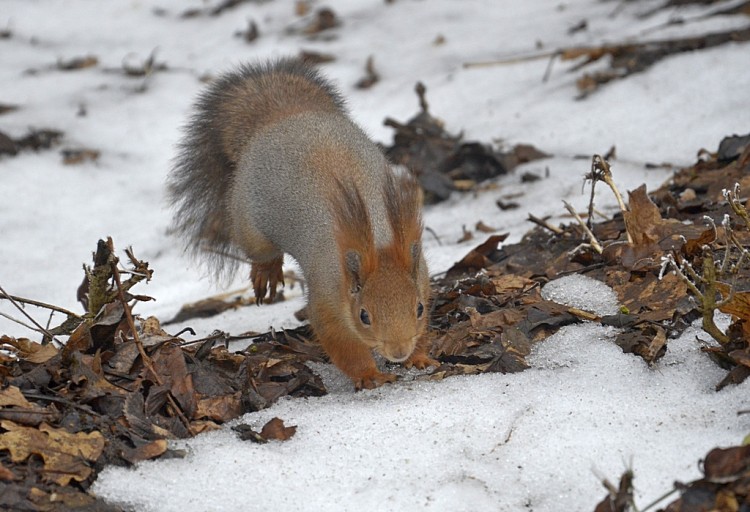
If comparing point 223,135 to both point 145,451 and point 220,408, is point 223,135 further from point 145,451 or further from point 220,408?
point 145,451

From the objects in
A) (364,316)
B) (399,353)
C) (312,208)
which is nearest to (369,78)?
(312,208)

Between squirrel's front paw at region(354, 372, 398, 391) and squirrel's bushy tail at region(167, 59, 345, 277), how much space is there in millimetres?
1338

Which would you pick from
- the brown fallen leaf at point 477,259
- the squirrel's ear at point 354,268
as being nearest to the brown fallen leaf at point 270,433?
the squirrel's ear at point 354,268

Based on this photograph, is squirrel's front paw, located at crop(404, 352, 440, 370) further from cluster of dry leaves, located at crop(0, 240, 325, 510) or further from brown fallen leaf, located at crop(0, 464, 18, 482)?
brown fallen leaf, located at crop(0, 464, 18, 482)

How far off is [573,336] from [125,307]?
134cm

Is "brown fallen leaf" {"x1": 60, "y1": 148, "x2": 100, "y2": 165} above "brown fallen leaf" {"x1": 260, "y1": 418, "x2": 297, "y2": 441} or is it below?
above

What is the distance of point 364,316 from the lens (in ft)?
9.20

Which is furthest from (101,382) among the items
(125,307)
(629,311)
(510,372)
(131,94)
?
(131,94)

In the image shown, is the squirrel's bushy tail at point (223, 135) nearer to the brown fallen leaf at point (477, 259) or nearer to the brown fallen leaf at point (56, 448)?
the brown fallen leaf at point (477, 259)

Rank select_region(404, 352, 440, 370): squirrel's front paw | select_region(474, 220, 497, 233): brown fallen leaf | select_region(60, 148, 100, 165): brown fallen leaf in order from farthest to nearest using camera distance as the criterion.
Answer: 1. select_region(60, 148, 100, 165): brown fallen leaf
2. select_region(474, 220, 497, 233): brown fallen leaf
3. select_region(404, 352, 440, 370): squirrel's front paw

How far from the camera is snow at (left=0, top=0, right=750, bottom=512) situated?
85.4 inches

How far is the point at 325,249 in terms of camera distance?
311cm

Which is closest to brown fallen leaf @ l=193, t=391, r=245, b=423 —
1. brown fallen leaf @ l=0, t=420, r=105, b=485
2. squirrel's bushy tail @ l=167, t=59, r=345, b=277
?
brown fallen leaf @ l=0, t=420, r=105, b=485

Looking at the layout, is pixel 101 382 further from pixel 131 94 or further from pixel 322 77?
pixel 131 94
